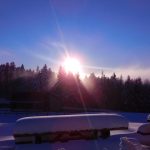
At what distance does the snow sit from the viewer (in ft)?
61.5

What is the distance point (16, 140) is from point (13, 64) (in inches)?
5291

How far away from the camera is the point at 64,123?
19.1 m

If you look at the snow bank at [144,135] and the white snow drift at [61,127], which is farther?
the white snow drift at [61,127]

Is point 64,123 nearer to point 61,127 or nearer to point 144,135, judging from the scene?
point 61,127

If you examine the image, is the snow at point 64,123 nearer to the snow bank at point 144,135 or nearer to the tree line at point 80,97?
the snow bank at point 144,135

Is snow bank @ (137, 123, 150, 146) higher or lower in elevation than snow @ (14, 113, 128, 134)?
lower

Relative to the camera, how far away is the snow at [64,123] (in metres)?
18.8

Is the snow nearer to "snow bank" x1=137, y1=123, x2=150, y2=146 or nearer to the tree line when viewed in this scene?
"snow bank" x1=137, y1=123, x2=150, y2=146

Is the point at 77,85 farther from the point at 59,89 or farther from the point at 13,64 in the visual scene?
the point at 13,64

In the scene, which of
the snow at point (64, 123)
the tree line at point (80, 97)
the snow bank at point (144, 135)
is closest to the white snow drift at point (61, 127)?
the snow at point (64, 123)

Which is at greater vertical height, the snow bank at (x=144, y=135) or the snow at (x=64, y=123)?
the snow at (x=64, y=123)

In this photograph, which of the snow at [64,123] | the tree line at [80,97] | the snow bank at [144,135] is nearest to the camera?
the snow bank at [144,135]

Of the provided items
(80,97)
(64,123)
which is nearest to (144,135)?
(64,123)

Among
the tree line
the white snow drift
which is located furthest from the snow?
the tree line
